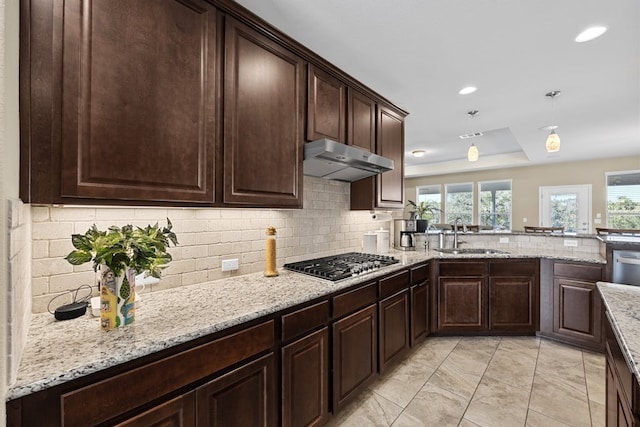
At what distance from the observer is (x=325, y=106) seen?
214 cm

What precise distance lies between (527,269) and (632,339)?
7.58 feet

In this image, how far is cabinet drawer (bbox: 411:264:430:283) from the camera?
2.56m

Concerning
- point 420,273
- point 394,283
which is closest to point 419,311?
point 420,273

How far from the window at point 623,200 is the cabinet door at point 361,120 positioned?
286 inches

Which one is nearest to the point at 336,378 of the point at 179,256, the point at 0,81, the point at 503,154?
the point at 179,256

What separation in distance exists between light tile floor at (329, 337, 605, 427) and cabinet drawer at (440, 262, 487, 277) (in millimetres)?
718

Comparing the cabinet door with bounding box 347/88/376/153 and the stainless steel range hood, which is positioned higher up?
the cabinet door with bounding box 347/88/376/153

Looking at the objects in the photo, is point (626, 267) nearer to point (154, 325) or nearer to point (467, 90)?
point (467, 90)

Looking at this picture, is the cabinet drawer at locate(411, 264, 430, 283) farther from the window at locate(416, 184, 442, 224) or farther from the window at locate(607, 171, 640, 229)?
the window at locate(607, 171, 640, 229)

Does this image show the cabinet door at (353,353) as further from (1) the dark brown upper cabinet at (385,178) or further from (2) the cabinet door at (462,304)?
(2) the cabinet door at (462,304)

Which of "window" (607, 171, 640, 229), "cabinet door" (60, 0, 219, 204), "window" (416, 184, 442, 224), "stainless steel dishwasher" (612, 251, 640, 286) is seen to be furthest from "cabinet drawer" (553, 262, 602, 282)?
"window" (416, 184, 442, 224)

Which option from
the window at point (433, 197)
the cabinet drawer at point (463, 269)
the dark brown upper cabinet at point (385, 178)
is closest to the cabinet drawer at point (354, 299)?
the dark brown upper cabinet at point (385, 178)

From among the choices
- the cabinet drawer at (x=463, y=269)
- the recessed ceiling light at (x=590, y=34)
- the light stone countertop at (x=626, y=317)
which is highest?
the recessed ceiling light at (x=590, y=34)

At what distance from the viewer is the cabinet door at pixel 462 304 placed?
292 cm
